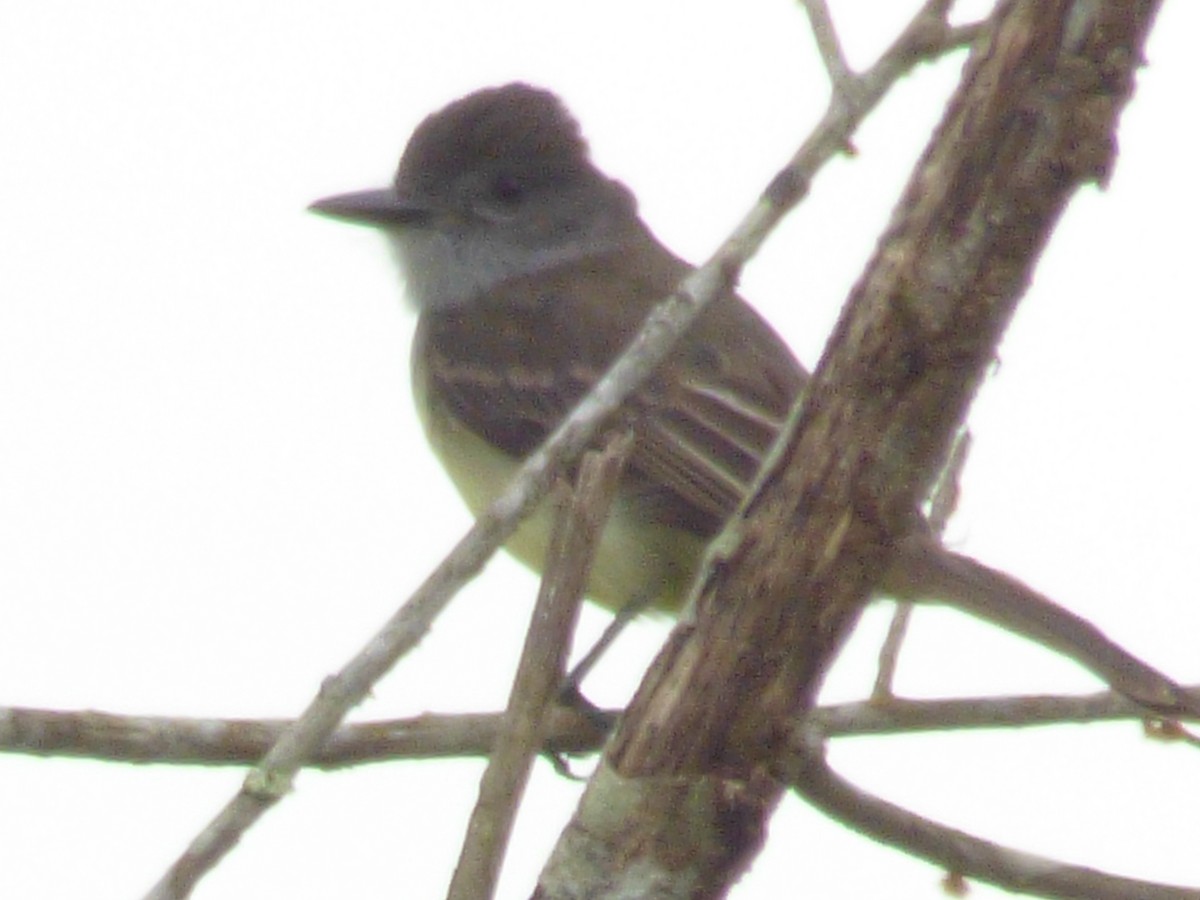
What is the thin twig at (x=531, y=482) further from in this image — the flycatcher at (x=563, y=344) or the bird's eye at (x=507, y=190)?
the bird's eye at (x=507, y=190)

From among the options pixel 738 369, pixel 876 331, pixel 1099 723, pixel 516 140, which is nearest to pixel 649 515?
pixel 738 369

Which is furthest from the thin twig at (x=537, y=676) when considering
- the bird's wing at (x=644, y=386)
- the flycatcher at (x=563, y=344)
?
the bird's wing at (x=644, y=386)

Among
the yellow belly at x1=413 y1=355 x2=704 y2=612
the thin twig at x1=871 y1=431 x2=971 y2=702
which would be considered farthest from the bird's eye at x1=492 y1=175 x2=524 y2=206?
the thin twig at x1=871 y1=431 x2=971 y2=702

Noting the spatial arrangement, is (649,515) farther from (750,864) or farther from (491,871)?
(491,871)

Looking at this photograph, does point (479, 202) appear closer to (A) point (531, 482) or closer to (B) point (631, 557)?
(B) point (631, 557)

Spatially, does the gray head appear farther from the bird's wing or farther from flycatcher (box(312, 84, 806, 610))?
the bird's wing

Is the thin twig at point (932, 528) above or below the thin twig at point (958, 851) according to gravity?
above
